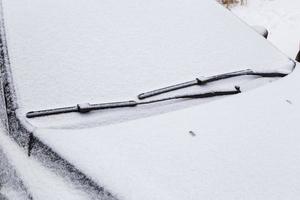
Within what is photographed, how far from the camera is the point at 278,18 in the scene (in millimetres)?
6062

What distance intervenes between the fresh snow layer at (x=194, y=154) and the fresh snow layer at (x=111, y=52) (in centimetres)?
13

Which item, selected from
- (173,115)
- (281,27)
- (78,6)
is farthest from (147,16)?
(281,27)

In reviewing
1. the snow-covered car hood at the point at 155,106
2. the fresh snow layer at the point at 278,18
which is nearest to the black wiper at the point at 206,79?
the snow-covered car hood at the point at 155,106

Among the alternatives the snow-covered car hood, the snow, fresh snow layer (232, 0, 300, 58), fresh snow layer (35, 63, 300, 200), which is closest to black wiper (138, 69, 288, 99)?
the snow-covered car hood

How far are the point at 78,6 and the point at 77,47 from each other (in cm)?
29

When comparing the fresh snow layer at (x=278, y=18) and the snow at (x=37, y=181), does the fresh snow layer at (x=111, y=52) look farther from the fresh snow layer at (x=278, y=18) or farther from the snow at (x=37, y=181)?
the fresh snow layer at (x=278, y=18)

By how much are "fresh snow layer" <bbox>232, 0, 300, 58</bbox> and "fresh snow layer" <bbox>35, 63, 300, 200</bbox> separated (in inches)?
134

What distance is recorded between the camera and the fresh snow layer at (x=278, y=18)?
5.31m

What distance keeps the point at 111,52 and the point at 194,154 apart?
692mm

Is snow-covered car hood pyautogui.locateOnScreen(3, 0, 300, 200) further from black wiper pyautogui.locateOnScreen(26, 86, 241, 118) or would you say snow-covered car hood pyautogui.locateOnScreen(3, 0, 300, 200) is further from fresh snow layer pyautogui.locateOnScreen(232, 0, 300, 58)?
fresh snow layer pyautogui.locateOnScreen(232, 0, 300, 58)

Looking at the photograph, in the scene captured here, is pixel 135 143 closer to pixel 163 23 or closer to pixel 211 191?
pixel 211 191

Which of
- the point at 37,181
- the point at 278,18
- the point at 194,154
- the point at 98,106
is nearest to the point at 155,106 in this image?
the point at 98,106

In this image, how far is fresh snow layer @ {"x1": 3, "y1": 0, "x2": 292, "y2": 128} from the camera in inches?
72.0

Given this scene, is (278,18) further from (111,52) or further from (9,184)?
(9,184)
